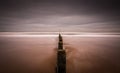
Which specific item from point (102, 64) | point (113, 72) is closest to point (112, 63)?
point (102, 64)

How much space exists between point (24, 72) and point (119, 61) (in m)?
7.23

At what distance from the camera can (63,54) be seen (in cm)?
638

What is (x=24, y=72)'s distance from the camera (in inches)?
337

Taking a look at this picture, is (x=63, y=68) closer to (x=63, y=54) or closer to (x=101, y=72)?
(x=63, y=54)

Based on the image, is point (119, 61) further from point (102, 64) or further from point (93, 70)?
point (93, 70)

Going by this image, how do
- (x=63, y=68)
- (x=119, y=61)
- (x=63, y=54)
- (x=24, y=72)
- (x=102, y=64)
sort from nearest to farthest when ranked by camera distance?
(x=63, y=68)
(x=63, y=54)
(x=24, y=72)
(x=102, y=64)
(x=119, y=61)

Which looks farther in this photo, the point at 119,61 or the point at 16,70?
the point at 119,61

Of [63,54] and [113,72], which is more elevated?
[63,54]

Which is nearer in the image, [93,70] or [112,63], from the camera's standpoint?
[93,70]

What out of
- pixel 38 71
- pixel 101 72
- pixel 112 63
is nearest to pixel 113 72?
pixel 101 72

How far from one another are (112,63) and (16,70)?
677 cm

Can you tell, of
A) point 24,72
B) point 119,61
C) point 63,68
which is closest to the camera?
point 63,68

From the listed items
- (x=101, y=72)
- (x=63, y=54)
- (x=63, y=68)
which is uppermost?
(x=63, y=54)

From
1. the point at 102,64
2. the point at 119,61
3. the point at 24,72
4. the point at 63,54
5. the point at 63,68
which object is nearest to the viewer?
the point at 63,68
